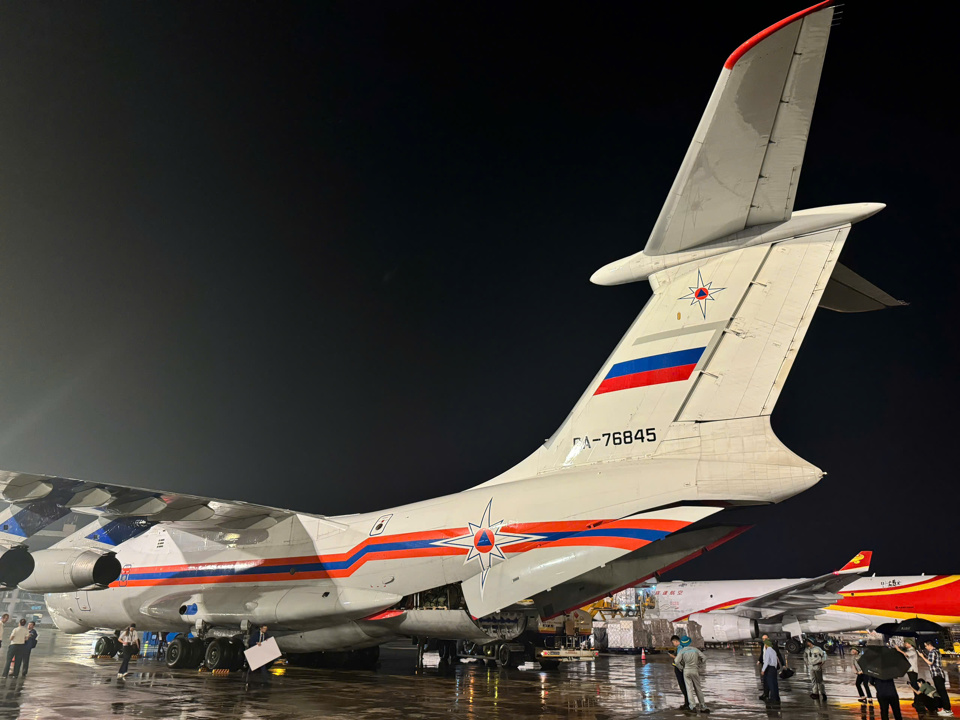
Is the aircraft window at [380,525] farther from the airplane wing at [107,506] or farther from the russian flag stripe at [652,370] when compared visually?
the russian flag stripe at [652,370]

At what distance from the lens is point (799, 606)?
24375mm

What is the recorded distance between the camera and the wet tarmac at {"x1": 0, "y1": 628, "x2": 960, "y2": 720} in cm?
725

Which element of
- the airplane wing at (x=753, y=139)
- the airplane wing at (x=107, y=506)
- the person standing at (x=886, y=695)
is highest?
the airplane wing at (x=753, y=139)

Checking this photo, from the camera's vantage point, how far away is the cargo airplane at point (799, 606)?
24312 mm

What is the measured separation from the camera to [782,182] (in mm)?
6391

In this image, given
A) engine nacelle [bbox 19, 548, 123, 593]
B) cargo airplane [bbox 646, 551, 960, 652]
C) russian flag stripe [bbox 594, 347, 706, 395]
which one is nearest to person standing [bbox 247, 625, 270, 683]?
engine nacelle [bbox 19, 548, 123, 593]

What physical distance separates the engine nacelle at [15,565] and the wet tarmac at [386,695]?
1581mm

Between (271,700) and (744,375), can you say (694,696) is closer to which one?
(744,375)

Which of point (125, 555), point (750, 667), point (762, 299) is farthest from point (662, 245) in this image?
point (750, 667)

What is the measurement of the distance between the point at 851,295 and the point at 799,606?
20.7 metres

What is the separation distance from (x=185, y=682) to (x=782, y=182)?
33.7ft

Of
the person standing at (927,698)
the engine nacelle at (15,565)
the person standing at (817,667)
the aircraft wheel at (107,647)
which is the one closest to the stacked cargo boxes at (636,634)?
the person standing at (817,667)

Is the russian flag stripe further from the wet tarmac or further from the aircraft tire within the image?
the aircraft tire

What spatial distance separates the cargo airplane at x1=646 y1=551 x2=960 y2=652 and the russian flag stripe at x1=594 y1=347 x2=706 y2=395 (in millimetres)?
19298
